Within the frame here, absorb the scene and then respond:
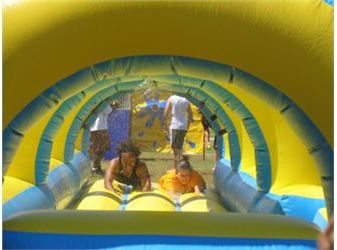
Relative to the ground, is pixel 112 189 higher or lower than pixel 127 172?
lower

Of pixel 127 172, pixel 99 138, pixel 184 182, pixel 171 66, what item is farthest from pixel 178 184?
pixel 99 138

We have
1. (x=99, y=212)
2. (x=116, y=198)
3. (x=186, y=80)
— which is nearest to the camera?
(x=99, y=212)

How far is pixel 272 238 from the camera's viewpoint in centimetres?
263

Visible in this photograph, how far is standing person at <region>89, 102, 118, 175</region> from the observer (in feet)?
26.8

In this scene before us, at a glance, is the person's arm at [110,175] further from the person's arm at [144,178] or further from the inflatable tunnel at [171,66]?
the inflatable tunnel at [171,66]

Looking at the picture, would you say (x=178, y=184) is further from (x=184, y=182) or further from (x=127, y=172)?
(x=127, y=172)

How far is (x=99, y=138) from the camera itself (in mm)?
8969

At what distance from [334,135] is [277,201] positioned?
1.42 metres

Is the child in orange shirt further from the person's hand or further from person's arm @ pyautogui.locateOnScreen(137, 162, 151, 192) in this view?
the person's hand

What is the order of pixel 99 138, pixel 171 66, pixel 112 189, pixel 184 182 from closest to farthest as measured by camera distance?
1. pixel 171 66
2. pixel 112 189
3. pixel 184 182
4. pixel 99 138

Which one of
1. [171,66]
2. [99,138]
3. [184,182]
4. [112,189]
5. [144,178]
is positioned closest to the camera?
[171,66]

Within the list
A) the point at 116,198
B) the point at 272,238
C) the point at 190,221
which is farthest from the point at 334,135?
the point at 116,198

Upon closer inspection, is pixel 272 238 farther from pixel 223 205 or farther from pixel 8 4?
pixel 223 205

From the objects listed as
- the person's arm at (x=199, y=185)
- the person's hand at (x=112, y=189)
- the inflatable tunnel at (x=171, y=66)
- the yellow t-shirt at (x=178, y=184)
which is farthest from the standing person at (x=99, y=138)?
the inflatable tunnel at (x=171, y=66)
